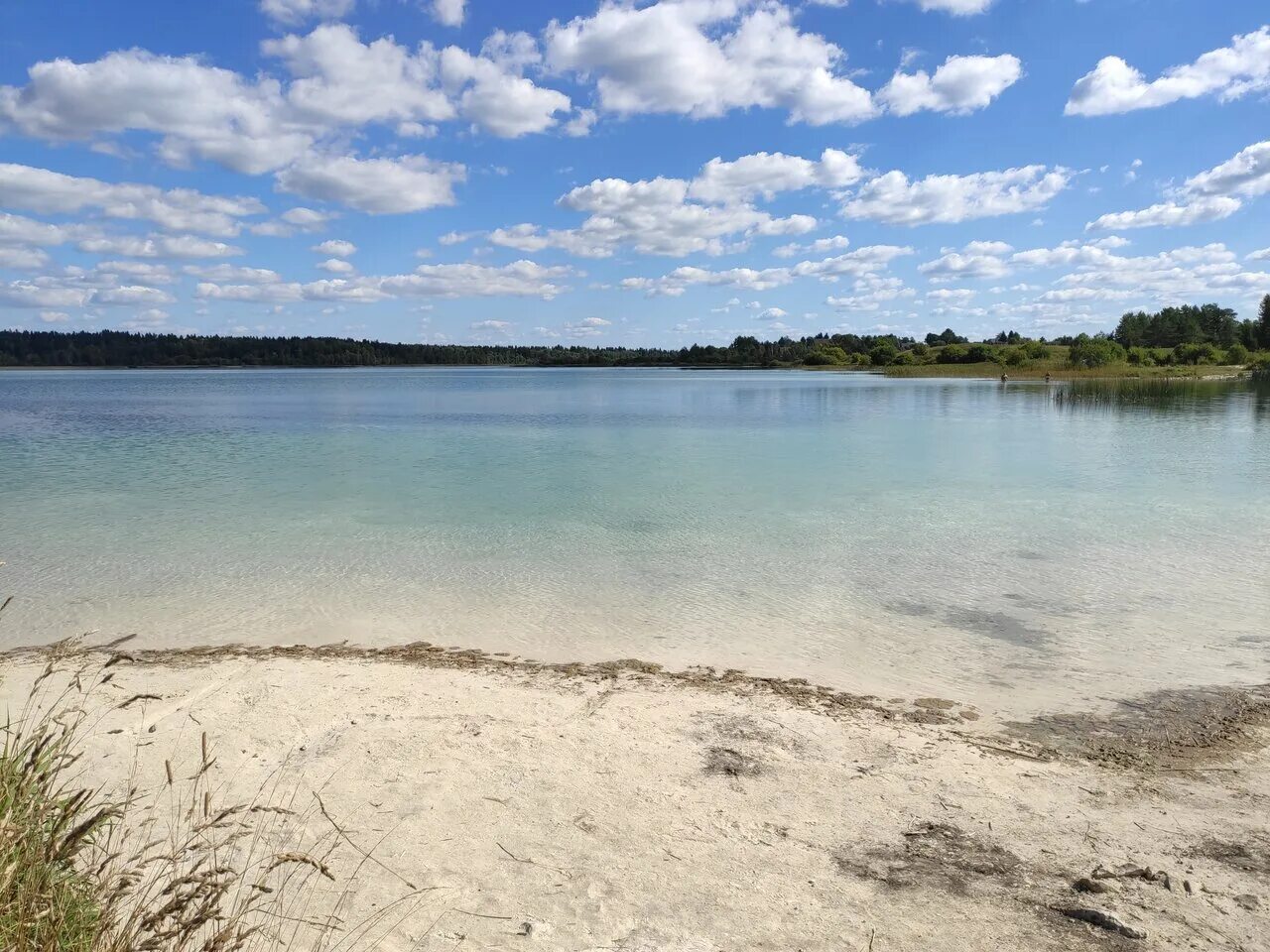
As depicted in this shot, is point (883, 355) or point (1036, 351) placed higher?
point (883, 355)

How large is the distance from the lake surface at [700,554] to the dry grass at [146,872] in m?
3.61

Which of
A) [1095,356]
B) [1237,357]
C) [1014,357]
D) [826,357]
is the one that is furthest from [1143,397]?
[826,357]

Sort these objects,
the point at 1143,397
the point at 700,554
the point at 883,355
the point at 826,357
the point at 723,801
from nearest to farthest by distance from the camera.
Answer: the point at 723,801
the point at 700,554
the point at 1143,397
the point at 883,355
the point at 826,357

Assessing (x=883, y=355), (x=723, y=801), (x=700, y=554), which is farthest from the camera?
(x=883, y=355)

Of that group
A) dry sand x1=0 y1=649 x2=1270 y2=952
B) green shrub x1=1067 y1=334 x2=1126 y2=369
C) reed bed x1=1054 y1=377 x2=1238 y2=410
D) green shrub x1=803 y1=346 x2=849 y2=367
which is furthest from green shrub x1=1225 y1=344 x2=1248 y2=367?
dry sand x1=0 y1=649 x2=1270 y2=952

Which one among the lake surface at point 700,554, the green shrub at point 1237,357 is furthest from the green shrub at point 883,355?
the lake surface at point 700,554

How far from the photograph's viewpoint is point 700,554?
11.6 m

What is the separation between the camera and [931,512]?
15.0m

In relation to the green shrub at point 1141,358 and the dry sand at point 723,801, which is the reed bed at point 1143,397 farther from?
the dry sand at point 723,801

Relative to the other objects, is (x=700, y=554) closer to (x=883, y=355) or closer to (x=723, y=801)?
(x=723, y=801)

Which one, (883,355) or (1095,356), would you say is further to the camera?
(883,355)

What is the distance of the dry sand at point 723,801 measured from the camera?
141 inches

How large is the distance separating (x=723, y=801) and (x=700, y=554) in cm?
698

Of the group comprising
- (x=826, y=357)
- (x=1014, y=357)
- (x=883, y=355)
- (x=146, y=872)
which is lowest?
(x=146, y=872)
